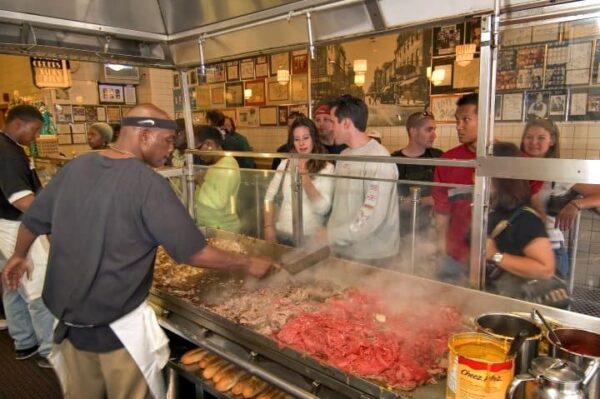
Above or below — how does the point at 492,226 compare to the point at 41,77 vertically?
below

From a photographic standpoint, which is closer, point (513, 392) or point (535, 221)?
point (513, 392)

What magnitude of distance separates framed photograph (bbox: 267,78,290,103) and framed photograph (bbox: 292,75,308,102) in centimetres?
15

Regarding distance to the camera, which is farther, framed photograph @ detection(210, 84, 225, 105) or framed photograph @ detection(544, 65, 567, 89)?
framed photograph @ detection(210, 84, 225, 105)

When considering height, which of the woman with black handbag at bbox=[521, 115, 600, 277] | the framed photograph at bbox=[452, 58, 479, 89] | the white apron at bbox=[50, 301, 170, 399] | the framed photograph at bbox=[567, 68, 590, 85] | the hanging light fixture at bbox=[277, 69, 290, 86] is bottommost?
the white apron at bbox=[50, 301, 170, 399]

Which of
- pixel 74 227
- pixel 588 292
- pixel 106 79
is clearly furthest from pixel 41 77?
pixel 588 292

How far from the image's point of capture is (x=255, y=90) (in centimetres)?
830

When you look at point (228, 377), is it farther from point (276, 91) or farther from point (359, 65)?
point (276, 91)

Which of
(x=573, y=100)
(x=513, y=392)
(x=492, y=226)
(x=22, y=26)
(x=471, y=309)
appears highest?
(x=22, y=26)

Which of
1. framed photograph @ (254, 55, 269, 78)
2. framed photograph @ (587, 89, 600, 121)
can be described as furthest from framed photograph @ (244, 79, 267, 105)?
framed photograph @ (587, 89, 600, 121)

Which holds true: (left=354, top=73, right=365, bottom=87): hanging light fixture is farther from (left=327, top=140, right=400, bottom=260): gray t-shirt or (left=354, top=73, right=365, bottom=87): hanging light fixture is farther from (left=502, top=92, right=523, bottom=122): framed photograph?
(left=327, top=140, right=400, bottom=260): gray t-shirt

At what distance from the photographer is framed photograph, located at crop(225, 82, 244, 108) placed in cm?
856

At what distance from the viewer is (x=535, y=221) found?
7.10 feet

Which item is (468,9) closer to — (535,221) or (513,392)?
(535,221)

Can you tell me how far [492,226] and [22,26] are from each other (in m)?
2.96
